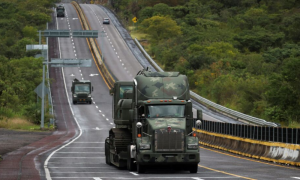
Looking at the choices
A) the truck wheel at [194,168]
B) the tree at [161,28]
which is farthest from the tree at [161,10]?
the truck wheel at [194,168]

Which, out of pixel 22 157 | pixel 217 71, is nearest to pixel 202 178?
pixel 22 157

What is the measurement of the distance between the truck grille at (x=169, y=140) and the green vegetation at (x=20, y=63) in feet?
125

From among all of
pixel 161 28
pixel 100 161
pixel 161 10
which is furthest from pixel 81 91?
pixel 161 10

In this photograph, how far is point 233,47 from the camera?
11762 centimetres

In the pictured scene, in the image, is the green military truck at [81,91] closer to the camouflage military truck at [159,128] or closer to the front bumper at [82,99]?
the front bumper at [82,99]

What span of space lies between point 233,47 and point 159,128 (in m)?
97.7

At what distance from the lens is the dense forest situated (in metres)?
63.1

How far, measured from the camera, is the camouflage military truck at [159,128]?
2169 centimetres

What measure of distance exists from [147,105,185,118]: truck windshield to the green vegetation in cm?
3732

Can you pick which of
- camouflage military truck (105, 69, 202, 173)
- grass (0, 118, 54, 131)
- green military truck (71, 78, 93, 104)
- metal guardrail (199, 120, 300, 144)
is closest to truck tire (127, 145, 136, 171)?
camouflage military truck (105, 69, 202, 173)

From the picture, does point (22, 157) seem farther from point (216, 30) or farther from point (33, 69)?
point (216, 30)

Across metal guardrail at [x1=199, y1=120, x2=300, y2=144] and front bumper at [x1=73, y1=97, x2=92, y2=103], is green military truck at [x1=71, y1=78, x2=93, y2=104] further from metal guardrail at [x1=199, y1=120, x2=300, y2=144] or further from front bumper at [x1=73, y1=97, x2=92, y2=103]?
metal guardrail at [x1=199, y1=120, x2=300, y2=144]

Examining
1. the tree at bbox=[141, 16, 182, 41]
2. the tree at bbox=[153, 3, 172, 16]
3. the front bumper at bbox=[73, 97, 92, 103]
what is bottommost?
the front bumper at bbox=[73, 97, 92, 103]

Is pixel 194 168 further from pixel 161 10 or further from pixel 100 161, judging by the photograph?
pixel 161 10
